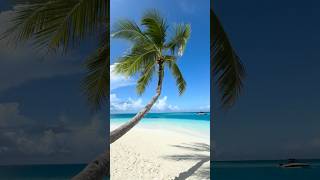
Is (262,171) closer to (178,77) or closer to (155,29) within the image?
(178,77)

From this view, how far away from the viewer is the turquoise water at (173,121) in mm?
10797

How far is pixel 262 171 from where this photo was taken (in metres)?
10.7

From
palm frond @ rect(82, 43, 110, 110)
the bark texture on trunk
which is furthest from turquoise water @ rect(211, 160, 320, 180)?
the bark texture on trunk

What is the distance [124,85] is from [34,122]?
7.38 ft

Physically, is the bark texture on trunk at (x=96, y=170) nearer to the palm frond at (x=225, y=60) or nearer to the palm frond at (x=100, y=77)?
the palm frond at (x=100, y=77)

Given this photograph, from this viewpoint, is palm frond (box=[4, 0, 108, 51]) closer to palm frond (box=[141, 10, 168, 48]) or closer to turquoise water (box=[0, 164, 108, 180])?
palm frond (box=[141, 10, 168, 48])

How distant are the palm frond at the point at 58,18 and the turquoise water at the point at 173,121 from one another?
560 centimetres

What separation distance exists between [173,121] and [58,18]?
21.0ft

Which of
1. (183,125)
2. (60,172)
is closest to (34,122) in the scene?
(60,172)

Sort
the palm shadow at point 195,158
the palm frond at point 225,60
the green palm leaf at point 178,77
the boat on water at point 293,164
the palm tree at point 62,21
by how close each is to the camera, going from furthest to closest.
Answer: the palm shadow at point 195,158 → the boat on water at point 293,164 → the green palm leaf at point 178,77 → the palm frond at point 225,60 → the palm tree at point 62,21

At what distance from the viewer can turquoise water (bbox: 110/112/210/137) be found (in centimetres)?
1080

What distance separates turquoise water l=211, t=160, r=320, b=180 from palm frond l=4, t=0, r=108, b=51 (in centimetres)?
608

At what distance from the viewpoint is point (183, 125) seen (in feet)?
36.8

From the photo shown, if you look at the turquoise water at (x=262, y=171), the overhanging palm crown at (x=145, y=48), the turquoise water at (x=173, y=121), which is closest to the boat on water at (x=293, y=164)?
the turquoise water at (x=262, y=171)
